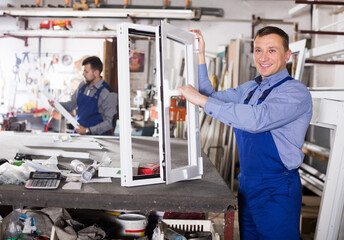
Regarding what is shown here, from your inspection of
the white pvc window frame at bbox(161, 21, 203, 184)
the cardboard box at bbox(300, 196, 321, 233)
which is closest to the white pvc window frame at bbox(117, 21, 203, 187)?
the white pvc window frame at bbox(161, 21, 203, 184)

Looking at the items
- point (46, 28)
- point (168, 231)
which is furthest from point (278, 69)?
point (46, 28)

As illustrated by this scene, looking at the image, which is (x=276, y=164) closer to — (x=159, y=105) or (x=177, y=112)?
(x=159, y=105)

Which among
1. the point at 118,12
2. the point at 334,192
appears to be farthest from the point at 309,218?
the point at 118,12

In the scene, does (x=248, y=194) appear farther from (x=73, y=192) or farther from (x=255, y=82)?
(x=73, y=192)

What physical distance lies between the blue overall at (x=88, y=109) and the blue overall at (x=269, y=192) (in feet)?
7.36

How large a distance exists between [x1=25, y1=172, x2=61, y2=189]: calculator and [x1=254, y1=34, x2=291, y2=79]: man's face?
3.81 feet

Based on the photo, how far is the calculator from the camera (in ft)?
4.70

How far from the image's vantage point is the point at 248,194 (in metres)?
1.75

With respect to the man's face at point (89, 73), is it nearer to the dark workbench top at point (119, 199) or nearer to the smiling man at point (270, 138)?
the smiling man at point (270, 138)

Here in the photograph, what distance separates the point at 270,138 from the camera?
169 cm

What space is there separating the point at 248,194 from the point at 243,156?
0.20 metres

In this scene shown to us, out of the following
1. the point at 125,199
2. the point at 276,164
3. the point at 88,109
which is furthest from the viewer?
the point at 88,109

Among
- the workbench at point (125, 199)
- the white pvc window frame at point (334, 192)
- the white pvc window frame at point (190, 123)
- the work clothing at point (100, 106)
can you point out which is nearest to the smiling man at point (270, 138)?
the white pvc window frame at point (190, 123)

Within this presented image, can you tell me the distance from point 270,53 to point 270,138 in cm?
Result: 44
